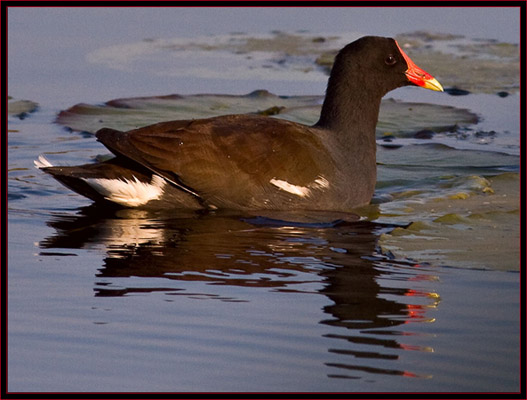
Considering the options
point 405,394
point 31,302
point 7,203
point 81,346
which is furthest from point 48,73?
point 405,394

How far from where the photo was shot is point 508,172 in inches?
311

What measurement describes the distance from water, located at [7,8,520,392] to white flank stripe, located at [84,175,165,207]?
12cm

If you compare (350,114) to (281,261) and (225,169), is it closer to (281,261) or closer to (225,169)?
(225,169)

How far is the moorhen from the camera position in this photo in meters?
7.04

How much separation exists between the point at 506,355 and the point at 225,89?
6610 mm

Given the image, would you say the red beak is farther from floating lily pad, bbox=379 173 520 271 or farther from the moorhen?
floating lily pad, bbox=379 173 520 271

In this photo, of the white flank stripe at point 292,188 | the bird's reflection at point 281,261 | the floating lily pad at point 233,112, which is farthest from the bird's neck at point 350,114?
the floating lily pad at point 233,112

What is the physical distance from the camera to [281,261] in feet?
19.7

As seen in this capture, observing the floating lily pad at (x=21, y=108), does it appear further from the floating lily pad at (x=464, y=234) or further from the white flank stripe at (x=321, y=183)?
the floating lily pad at (x=464, y=234)

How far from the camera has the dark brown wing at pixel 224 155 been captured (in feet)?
23.0

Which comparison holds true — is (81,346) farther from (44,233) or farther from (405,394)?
(44,233)

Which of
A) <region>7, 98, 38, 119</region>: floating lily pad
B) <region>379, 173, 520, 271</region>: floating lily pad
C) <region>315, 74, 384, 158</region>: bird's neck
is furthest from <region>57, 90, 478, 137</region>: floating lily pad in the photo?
<region>379, 173, 520, 271</region>: floating lily pad

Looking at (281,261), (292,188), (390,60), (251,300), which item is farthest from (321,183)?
(251,300)

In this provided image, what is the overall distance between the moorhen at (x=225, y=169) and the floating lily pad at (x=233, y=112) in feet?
6.12
